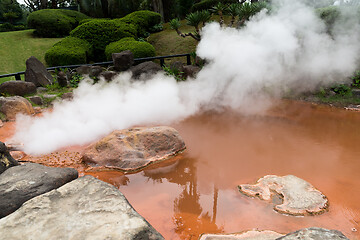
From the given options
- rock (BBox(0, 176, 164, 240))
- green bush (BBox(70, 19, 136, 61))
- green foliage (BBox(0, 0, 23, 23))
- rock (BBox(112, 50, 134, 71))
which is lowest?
rock (BBox(0, 176, 164, 240))

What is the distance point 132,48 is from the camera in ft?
35.6

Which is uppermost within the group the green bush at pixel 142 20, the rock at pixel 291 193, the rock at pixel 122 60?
the green bush at pixel 142 20

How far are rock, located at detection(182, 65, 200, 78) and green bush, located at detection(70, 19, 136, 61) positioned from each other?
16.0 feet

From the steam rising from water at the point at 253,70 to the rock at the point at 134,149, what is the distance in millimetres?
1653

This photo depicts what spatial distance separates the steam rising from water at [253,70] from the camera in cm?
670

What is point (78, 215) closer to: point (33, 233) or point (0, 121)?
point (33, 233)

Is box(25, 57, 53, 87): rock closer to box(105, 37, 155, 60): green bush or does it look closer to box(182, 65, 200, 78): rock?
box(105, 37, 155, 60): green bush

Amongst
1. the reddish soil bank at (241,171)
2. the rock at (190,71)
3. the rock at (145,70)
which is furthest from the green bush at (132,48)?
the reddish soil bank at (241,171)

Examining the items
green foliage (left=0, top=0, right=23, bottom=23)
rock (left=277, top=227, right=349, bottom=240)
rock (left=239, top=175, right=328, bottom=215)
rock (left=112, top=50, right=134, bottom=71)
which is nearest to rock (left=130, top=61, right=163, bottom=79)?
rock (left=112, top=50, right=134, bottom=71)

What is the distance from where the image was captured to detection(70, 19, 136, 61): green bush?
12.2 meters

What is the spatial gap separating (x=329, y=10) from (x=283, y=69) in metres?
2.23

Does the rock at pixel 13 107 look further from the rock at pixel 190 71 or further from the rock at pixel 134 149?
the rock at pixel 190 71

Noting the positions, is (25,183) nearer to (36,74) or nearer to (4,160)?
(4,160)

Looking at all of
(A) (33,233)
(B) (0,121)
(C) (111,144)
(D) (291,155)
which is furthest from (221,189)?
(B) (0,121)
